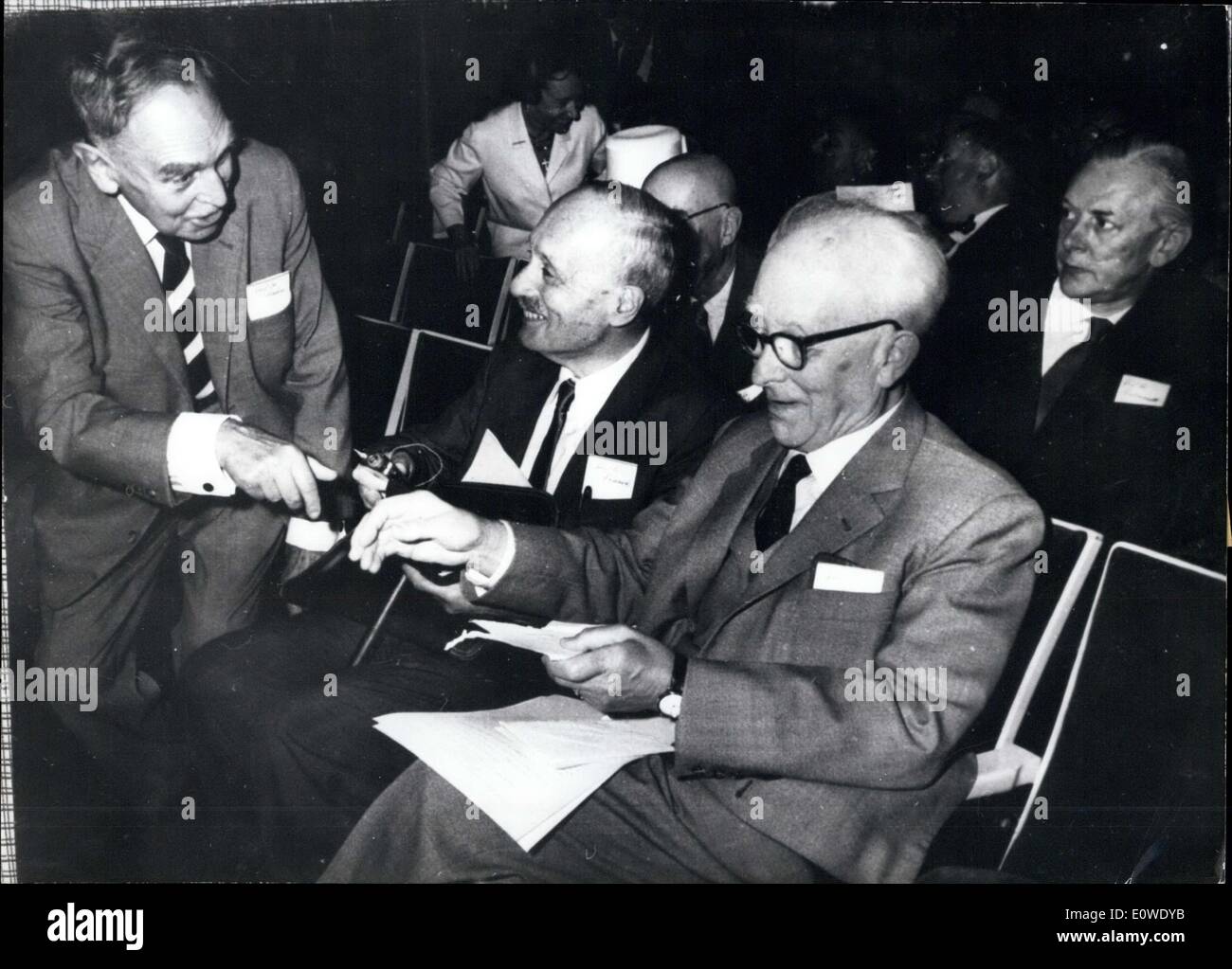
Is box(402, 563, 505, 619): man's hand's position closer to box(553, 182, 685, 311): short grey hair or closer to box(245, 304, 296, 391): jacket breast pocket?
box(245, 304, 296, 391): jacket breast pocket

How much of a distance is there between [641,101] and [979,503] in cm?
120

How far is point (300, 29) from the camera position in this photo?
2914 millimetres

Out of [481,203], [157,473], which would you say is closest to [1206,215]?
[481,203]

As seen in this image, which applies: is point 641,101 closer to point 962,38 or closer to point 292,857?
point 962,38

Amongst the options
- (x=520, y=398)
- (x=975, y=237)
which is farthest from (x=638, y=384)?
(x=975, y=237)

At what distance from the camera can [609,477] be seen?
286 centimetres

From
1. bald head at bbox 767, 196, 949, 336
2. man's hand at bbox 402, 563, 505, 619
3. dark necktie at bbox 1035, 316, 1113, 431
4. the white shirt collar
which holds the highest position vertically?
bald head at bbox 767, 196, 949, 336

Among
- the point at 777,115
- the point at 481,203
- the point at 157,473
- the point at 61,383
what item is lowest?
the point at 157,473

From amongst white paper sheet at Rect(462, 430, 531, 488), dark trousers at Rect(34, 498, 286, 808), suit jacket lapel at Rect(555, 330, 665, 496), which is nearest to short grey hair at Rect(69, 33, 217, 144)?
dark trousers at Rect(34, 498, 286, 808)

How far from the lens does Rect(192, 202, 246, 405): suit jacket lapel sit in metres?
2.89

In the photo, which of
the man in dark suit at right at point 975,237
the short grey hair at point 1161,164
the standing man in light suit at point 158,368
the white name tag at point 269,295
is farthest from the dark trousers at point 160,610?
the short grey hair at point 1161,164

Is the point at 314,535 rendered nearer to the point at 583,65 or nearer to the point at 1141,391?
the point at 583,65

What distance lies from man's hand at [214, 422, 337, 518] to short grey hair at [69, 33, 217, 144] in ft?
2.45

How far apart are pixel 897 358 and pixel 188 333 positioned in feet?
5.37
